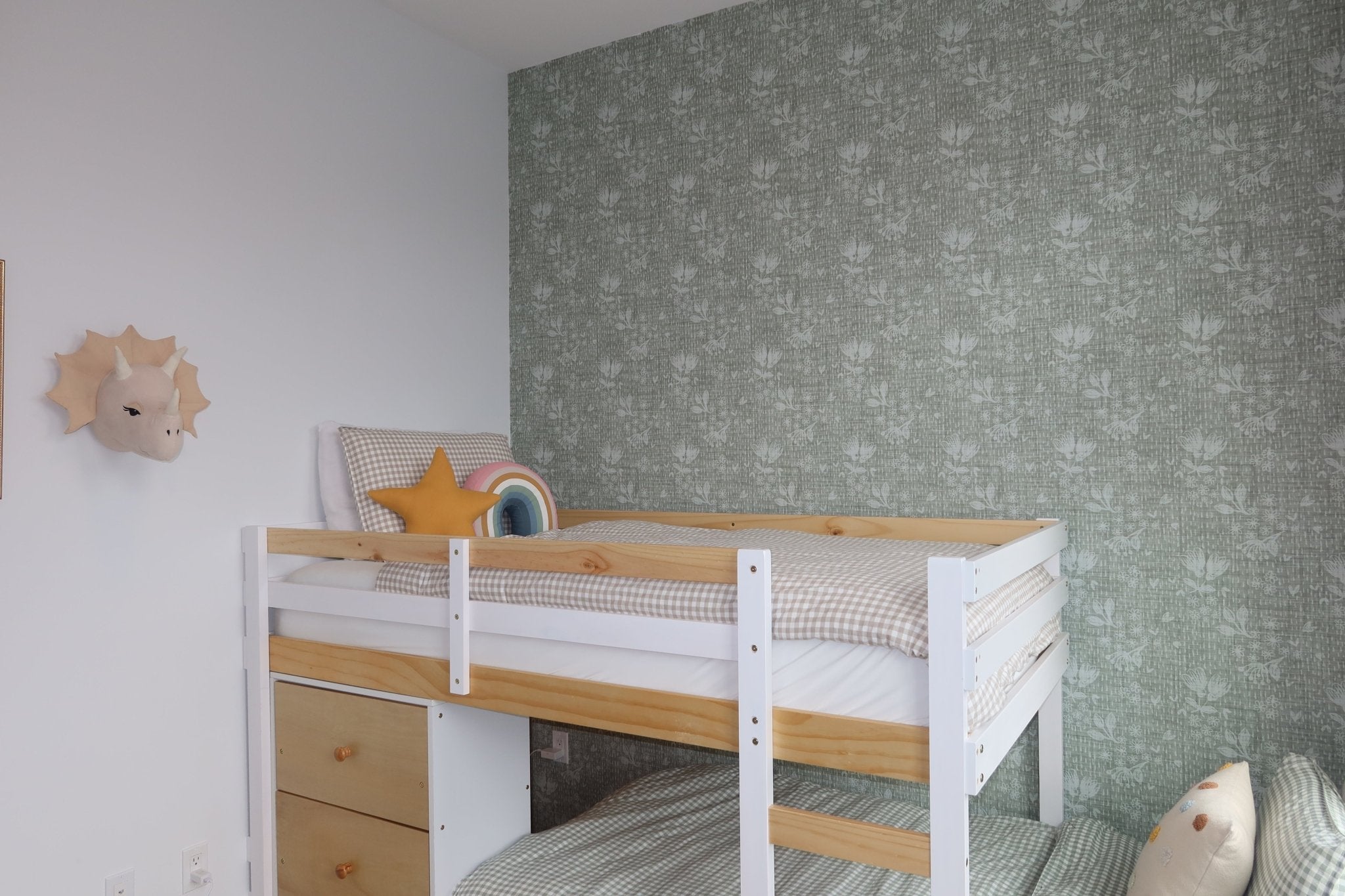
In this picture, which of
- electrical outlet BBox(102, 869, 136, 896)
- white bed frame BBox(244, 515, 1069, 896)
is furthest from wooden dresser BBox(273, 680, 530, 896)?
electrical outlet BBox(102, 869, 136, 896)

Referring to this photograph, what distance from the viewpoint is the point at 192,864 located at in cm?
205

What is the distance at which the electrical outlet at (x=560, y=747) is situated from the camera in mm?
2808

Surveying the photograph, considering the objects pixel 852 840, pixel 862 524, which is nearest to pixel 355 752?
pixel 852 840

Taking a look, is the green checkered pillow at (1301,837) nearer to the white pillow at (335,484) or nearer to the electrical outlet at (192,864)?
the white pillow at (335,484)

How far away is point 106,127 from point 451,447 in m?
1.09

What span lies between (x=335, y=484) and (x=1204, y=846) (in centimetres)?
203

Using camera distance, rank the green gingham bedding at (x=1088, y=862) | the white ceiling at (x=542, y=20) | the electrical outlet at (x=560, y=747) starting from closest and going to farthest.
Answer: the green gingham bedding at (x=1088, y=862) → the white ceiling at (x=542, y=20) → the electrical outlet at (x=560, y=747)

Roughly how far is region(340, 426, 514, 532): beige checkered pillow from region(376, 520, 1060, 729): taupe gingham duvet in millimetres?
278

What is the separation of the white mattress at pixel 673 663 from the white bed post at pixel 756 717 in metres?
0.04

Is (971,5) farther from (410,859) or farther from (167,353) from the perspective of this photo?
(410,859)

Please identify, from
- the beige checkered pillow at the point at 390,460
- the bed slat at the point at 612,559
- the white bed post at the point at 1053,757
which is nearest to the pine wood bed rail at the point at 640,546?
the bed slat at the point at 612,559

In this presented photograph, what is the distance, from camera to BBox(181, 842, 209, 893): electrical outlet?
2.04m

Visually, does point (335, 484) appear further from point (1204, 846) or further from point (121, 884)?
point (1204, 846)

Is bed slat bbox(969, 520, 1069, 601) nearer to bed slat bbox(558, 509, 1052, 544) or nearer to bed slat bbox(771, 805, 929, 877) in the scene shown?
bed slat bbox(558, 509, 1052, 544)
